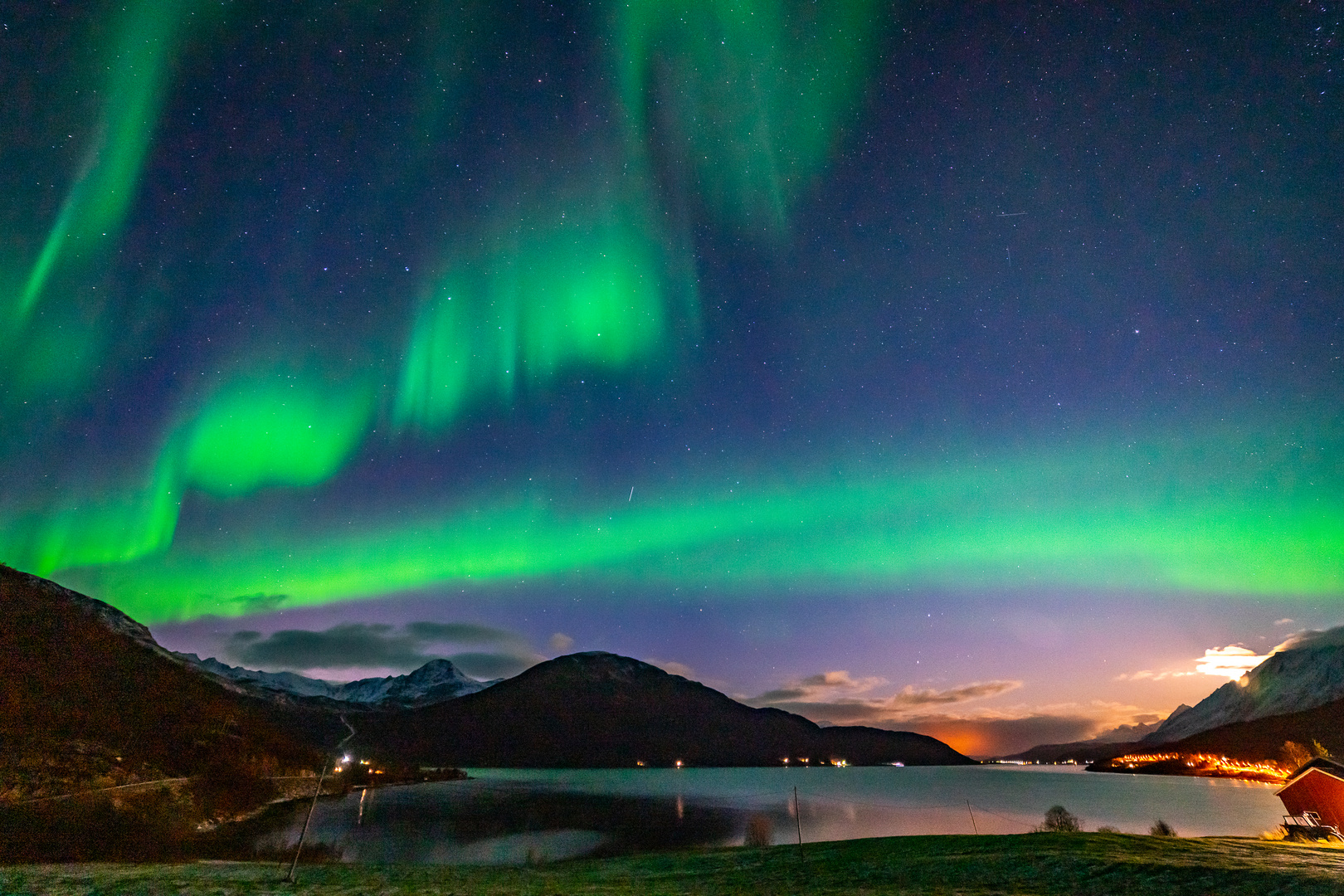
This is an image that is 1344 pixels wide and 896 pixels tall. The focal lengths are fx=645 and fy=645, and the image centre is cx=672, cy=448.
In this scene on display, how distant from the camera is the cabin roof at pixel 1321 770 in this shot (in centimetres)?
5097

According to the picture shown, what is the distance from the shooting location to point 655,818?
97500mm

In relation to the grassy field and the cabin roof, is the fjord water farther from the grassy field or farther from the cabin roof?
the cabin roof

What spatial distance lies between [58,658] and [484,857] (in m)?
143

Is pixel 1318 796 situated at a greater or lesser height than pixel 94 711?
lesser

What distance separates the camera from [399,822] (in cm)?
8269

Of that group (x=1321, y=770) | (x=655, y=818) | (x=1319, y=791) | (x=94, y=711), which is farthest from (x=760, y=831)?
(x=94, y=711)

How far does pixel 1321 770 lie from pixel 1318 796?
81.9 inches

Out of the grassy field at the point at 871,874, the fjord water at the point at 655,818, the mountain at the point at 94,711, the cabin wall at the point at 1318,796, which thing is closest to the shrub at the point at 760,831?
the fjord water at the point at 655,818

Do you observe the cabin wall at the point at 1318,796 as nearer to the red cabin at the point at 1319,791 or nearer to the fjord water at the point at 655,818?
the red cabin at the point at 1319,791

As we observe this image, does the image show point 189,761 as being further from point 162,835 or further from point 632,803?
point 632,803

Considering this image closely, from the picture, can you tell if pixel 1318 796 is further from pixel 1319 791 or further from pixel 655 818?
pixel 655 818

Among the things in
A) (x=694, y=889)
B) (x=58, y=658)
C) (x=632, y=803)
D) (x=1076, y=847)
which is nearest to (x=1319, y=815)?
(x=1076, y=847)

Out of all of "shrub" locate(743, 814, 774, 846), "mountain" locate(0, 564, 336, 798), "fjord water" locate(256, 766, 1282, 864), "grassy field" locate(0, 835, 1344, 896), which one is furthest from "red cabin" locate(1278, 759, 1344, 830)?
"mountain" locate(0, 564, 336, 798)

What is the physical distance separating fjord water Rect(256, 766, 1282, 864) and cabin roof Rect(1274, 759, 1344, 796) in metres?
26.1
